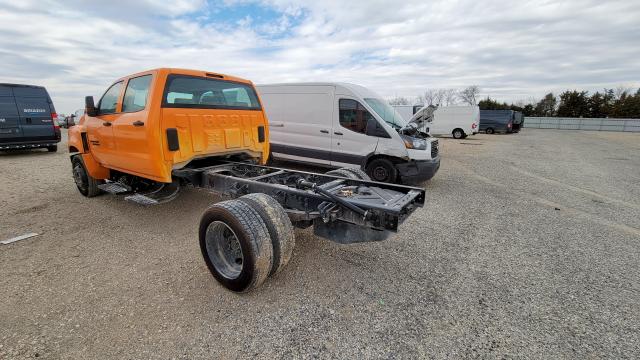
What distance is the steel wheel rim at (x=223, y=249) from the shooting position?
3.04 meters

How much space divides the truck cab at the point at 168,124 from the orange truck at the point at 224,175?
1 cm

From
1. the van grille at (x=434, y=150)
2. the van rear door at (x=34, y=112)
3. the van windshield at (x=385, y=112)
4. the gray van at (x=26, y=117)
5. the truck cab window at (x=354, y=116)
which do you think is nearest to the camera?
the van grille at (x=434, y=150)

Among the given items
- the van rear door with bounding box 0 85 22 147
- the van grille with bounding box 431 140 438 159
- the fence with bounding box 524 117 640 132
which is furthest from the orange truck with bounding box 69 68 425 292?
the fence with bounding box 524 117 640 132

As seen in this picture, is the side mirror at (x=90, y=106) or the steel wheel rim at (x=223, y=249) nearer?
the steel wheel rim at (x=223, y=249)

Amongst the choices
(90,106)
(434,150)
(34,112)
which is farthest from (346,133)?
(34,112)

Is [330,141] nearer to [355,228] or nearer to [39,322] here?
[355,228]

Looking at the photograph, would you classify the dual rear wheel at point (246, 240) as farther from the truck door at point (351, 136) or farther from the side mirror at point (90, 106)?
the truck door at point (351, 136)

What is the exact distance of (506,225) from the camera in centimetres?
476

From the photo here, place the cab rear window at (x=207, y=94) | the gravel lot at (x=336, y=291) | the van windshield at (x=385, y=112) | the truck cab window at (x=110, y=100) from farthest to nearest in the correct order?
1. the van windshield at (x=385, y=112)
2. the truck cab window at (x=110, y=100)
3. the cab rear window at (x=207, y=94)
4. the gravel lot at (x=336, y=291)

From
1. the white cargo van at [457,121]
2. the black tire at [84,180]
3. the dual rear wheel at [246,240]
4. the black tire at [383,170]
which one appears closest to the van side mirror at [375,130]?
the black tire at [383,170]

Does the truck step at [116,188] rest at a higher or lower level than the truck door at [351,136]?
lower

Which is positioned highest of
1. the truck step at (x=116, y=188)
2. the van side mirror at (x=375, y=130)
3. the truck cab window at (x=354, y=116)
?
the truck cab window at (x=354, y=116)

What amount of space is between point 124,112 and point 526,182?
28.9 feet

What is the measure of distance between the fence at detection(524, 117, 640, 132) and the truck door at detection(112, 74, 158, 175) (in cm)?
4643
